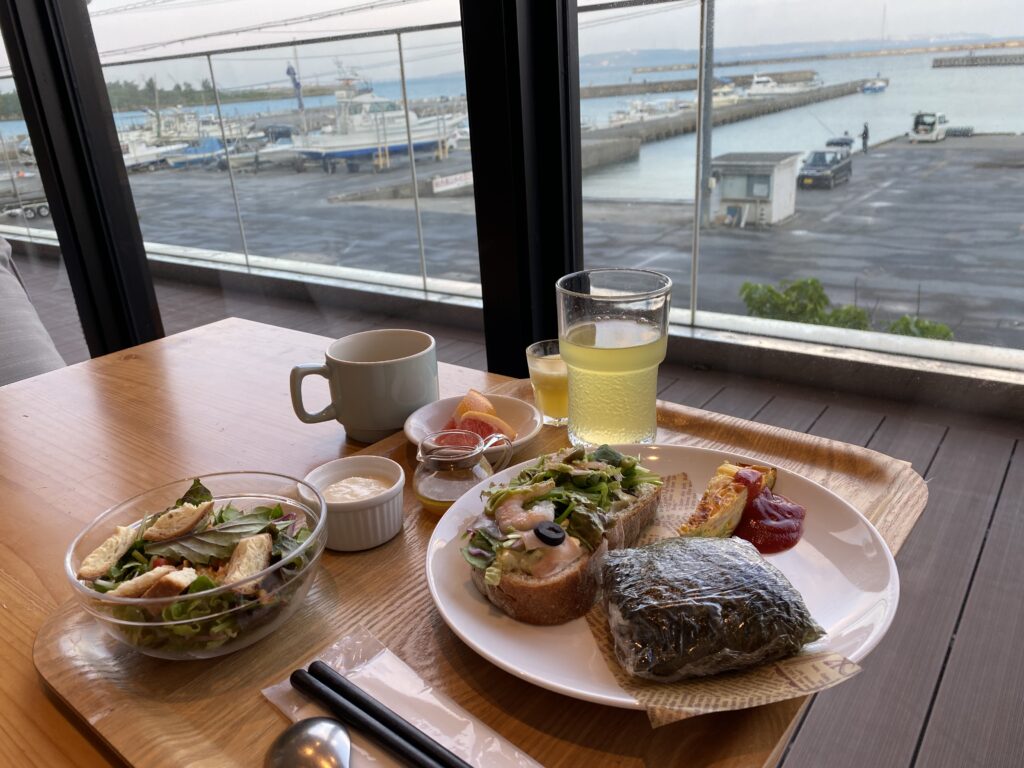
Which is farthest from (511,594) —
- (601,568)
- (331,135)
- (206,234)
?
(206,234)

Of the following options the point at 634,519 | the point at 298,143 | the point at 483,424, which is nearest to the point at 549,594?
the point at 634,519

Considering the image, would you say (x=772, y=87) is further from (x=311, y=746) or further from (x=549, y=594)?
(x=311, y=746)

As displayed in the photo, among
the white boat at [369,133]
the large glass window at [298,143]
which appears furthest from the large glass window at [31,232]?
the white boat at [369,133]

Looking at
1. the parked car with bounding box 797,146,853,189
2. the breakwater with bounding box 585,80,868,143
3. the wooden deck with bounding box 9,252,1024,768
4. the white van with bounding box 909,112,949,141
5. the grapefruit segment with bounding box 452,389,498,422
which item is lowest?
the wooden deck with bounding box 9,252,1024,768

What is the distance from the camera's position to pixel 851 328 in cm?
218

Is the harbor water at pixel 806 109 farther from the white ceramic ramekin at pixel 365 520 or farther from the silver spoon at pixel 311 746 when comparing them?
the silver spoon at pixel 311 746

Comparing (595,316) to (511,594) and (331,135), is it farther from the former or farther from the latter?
(331,135)

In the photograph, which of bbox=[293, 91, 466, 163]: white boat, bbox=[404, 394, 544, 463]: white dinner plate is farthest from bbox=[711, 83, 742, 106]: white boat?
bbox=[404, 394, 544, 463]: white dinner plate

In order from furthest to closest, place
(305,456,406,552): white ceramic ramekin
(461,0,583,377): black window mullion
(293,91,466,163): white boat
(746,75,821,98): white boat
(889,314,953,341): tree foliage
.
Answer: (293,91,466,163): white boat < (889,314,953,341): tree foliage < (746,75,821,98): white boat < (461,0,583,377): black window mullion < (305,456,406,552): white ceramic ramekin

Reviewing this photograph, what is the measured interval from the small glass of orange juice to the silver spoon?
595 mm

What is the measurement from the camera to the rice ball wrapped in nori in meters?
0.54

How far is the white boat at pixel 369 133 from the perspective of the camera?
229 cm

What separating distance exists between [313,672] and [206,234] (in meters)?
3.00

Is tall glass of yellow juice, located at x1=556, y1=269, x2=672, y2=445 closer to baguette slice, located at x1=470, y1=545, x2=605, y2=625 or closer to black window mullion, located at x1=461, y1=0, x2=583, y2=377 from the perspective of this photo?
baguette slice, located at x1=470, y1=545, x2=605, y2=625
